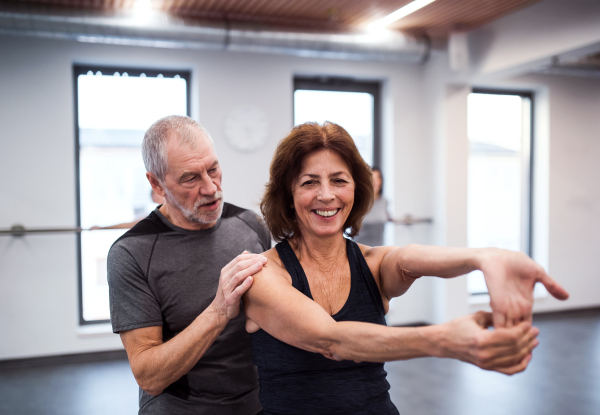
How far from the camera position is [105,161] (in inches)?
171

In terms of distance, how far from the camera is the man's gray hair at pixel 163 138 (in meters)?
1.45

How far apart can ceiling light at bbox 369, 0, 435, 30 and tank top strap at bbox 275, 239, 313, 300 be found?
2955 millimetres

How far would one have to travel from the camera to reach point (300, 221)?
1.32 m

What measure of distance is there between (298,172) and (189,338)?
530 mm

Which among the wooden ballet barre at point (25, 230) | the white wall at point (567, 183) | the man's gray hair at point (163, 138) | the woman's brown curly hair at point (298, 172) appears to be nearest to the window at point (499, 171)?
the white wall at point (567, 183)

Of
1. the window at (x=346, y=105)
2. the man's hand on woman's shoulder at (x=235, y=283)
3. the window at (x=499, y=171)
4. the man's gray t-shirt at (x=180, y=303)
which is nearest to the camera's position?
the man's hand on woman's shoulder at (x=235, y=283)

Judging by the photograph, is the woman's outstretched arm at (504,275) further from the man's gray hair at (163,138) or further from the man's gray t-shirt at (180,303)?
the man's gray hair at (163,138)

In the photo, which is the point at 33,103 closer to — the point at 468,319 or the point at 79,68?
the point at 79,68

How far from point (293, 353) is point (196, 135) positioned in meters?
0.73

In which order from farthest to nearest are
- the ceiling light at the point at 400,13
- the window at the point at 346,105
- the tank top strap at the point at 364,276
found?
the window at the point at 346,105
the ceiling light at the point at 400,13
the tank top strap at the point at 364,276

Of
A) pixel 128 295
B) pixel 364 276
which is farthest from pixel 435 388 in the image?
pixel 128 295

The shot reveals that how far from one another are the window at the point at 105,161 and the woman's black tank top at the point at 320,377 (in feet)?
10.9

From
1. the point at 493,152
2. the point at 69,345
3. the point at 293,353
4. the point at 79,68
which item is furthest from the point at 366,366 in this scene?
the point at 493,152

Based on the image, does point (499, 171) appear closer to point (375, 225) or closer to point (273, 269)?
point (375, 225)
